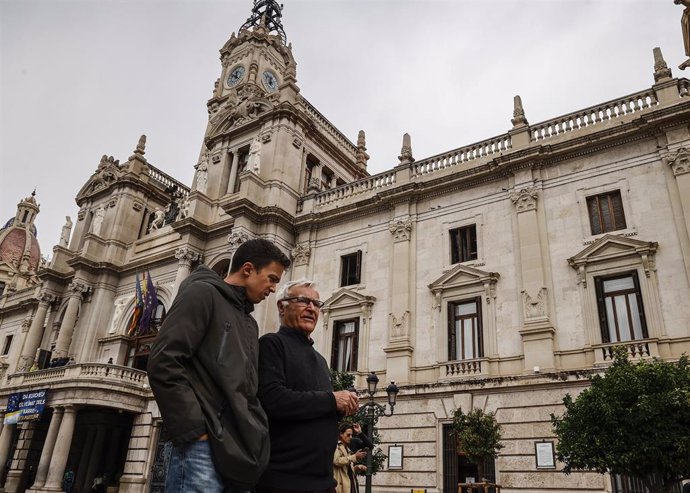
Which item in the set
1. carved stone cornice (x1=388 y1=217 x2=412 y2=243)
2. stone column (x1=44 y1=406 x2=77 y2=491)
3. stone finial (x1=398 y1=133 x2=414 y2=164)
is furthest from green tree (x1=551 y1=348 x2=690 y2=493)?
stone column (x1=44 y1=406 x2=77 y2=491)

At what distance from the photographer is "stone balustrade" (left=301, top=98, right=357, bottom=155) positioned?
29.9m

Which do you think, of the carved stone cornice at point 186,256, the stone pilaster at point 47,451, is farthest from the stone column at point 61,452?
the carved stone cornice at point 186,256

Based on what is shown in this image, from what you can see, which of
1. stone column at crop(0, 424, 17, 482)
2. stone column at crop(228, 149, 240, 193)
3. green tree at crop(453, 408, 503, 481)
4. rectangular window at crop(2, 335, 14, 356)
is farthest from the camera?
rectangular window at crop(2, 335, 14, 356)

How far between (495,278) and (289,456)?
1610 cm

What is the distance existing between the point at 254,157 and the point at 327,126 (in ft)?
22.2

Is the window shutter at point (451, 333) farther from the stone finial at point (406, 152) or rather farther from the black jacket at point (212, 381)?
the black jacket at point (212, 381)

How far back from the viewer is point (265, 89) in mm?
33344

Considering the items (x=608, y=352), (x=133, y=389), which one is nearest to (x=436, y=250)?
(x=608, y=352)

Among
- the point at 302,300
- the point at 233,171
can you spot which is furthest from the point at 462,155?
the point at 302,300

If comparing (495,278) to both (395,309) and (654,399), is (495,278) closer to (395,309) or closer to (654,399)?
(395,309)

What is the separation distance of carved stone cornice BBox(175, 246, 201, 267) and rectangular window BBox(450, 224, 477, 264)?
12.7 meters

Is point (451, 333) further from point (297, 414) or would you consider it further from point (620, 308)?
point (297, 414)

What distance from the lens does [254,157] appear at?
2620cm

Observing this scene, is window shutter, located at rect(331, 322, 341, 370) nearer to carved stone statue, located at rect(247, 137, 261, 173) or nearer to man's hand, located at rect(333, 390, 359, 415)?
carved stone statue, located at rect(247, 137, 261, 173)
